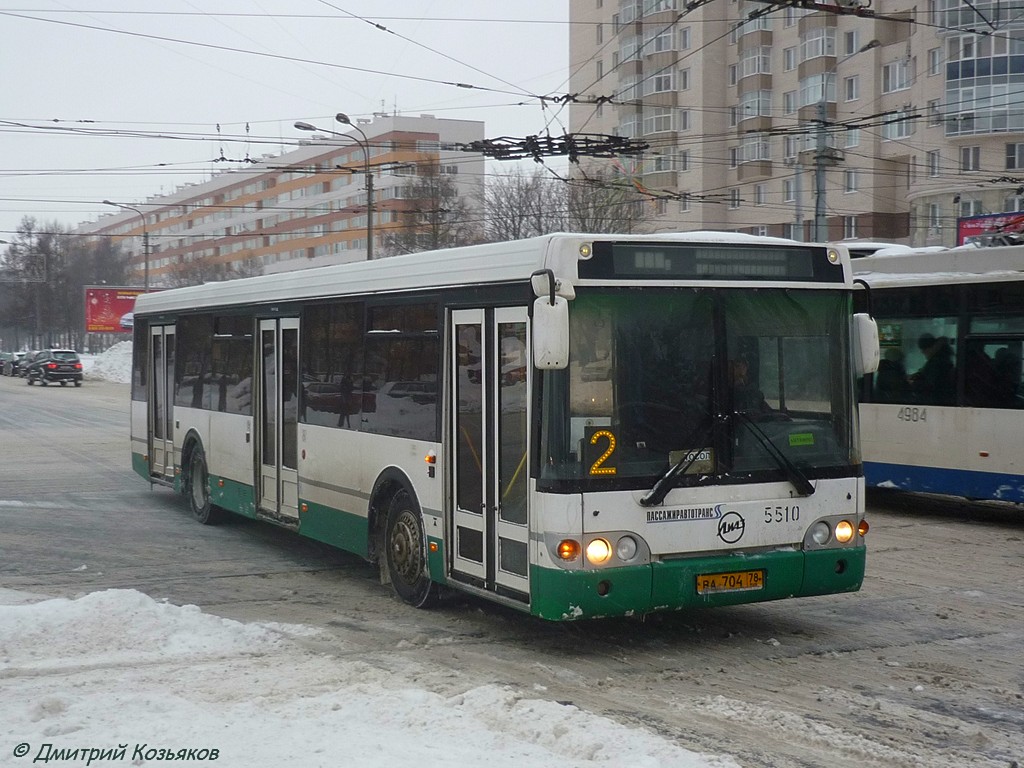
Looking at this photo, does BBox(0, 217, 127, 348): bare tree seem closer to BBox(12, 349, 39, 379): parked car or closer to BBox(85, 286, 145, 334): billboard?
BBox(85, 286, 145, 334): billboard

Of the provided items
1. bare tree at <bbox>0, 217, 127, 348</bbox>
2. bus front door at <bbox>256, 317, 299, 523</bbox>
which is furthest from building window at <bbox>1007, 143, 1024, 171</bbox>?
bare tree at <bbox>0, 217, 127, 348</bbox>

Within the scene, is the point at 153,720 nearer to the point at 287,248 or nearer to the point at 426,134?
the point at 426,134

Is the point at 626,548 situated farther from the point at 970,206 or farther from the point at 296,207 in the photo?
the point at 296,207

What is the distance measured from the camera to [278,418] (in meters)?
11.6

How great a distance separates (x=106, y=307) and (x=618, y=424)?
7975cm

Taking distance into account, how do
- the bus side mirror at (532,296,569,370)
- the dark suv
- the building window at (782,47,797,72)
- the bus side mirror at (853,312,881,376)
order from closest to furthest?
1. the bus side mirror at (532,296,569,370)
2. the bus side mirror at (853,312,881,376)
3. the building window at (782,47,797,72)
4. the dark suv

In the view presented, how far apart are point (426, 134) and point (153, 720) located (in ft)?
296

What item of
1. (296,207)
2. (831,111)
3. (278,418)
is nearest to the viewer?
(278,418)

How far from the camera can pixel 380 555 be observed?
9656mm

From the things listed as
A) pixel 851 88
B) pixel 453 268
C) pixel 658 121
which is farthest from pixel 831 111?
pixel 453 268

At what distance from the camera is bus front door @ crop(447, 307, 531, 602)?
7.61 meters

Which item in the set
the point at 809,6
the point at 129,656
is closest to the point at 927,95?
the point at 809,6

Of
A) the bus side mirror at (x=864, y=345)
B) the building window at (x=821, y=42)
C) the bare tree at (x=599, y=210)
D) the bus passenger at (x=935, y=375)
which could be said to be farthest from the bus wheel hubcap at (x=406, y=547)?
the building window at (x=821, y=42)

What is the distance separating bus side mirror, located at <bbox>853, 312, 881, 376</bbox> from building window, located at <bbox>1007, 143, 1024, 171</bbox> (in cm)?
4270
